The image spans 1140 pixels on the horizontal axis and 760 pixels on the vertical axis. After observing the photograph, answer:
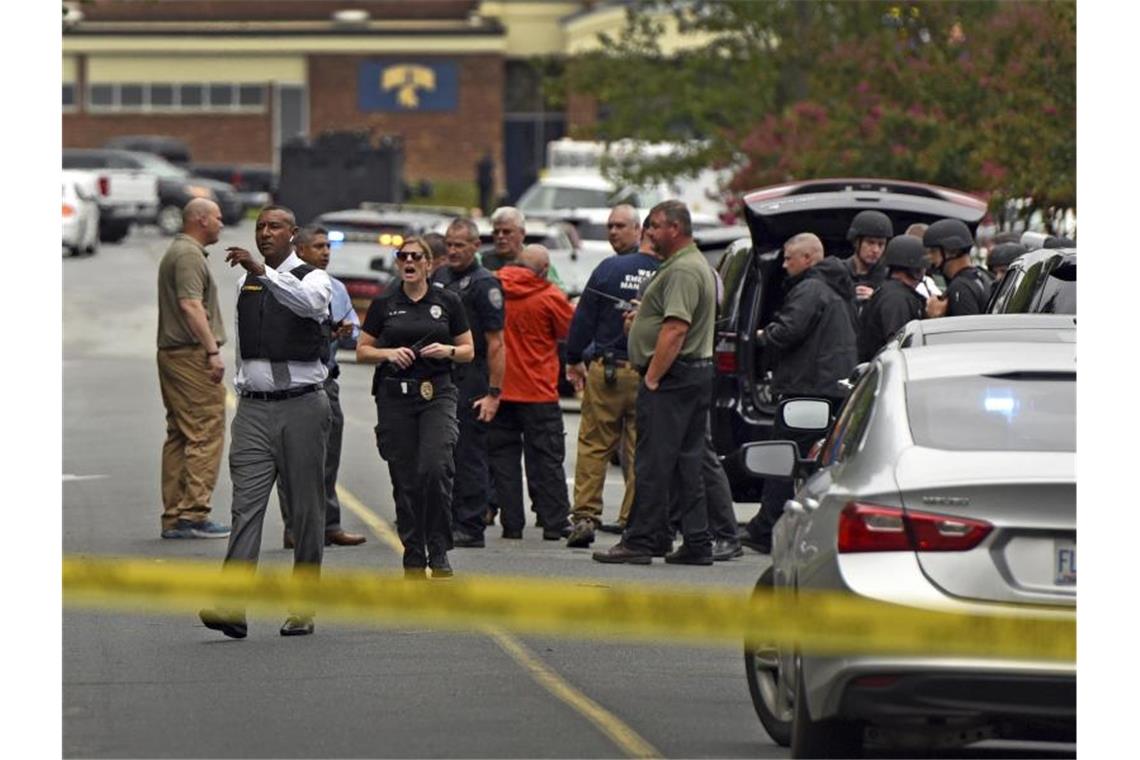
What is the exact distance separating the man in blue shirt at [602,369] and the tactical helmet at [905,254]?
132 cm

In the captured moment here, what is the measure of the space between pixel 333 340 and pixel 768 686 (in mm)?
5233

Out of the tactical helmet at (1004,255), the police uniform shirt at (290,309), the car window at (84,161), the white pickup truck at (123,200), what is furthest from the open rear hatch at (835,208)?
the car window at (84,161)

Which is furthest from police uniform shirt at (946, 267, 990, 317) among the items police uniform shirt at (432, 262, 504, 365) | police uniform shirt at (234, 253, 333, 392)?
police uniform shirt at (234, 253, 333, 392)

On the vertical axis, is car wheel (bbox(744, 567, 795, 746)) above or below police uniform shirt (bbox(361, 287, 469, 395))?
below

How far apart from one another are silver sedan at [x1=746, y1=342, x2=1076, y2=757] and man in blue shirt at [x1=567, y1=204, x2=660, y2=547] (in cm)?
658

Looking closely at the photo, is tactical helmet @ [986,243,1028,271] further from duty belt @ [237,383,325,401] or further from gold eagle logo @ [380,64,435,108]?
gold eagle logo @ [380,64,435,108]

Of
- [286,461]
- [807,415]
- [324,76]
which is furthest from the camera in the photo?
[324,76]

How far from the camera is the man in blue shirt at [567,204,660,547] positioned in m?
14.7

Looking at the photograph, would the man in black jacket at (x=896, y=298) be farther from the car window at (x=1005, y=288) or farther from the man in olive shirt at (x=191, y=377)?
the man in olive shirt at (x=191, y=377)

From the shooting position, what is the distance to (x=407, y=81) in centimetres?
8094

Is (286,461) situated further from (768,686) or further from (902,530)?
(902,530)

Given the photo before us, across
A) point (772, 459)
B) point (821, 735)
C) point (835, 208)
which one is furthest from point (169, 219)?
point (821, 735)

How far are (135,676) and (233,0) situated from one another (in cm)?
7317

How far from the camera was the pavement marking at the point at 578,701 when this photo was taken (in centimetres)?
871
